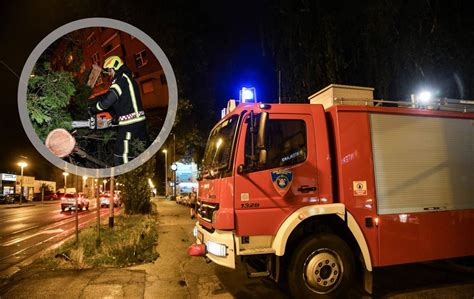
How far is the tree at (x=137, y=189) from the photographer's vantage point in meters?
16.9

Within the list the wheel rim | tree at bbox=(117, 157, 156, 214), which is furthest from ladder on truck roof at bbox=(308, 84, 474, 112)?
tree at bbox=(117, 157, 156, 214)

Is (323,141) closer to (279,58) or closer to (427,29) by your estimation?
(427,29)

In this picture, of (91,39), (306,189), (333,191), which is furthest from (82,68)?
(333,191)

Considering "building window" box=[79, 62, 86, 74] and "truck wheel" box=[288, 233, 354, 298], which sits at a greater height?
"building window" box=[79, 62, 86, 74]

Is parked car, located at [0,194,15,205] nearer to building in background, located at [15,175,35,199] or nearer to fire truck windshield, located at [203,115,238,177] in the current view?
building in background, located at [15,175,35,199]

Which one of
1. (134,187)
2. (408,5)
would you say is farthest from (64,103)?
(134,187)

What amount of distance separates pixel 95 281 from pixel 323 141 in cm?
478

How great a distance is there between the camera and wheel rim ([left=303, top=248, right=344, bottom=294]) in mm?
5320

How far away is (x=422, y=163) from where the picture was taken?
598cm

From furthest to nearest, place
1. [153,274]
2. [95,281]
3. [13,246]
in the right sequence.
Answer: [13,246], [153,274], [95,281]

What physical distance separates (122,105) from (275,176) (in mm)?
2797

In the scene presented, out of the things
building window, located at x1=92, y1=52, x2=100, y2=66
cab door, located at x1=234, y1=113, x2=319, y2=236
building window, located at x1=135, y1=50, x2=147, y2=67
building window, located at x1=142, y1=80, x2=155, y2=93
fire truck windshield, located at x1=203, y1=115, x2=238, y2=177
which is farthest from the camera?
building window, located at x1=142, y1=80, x2=155, y2=93

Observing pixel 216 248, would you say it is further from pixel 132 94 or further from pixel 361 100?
pixel 361 100

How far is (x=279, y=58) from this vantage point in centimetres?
1316
